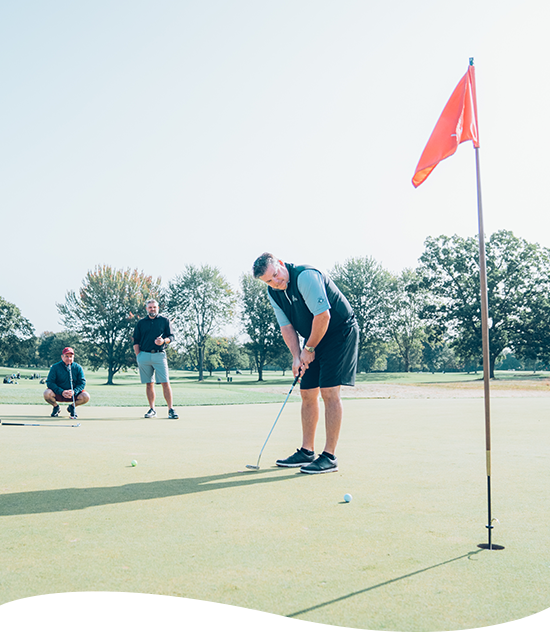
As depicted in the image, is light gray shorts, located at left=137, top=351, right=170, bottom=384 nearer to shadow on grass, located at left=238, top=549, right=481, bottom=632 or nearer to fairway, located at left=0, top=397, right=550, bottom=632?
fairway, located at left=0, top=397, right=550, bottom=632

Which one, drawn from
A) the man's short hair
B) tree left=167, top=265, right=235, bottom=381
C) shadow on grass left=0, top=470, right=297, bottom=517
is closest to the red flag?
the man's short hair

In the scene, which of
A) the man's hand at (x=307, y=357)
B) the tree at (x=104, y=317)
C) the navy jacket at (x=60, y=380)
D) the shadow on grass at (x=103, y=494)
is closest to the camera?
the shadow on grass at (x=103, y=494)

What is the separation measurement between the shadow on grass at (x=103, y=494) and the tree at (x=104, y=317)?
47.2 meters

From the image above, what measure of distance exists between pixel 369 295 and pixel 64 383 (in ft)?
193

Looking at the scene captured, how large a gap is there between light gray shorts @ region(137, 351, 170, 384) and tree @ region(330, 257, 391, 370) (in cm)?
5725

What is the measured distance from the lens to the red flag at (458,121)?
12.0 ft

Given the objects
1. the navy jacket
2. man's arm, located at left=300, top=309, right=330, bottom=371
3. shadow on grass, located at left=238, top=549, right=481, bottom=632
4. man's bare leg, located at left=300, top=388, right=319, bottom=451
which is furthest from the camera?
the navy jacket

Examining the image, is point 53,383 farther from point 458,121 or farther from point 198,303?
point 198,303

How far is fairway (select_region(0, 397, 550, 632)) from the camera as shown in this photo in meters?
1.89

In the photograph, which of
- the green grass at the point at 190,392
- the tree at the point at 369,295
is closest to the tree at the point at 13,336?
the green grass at the point at 190,392

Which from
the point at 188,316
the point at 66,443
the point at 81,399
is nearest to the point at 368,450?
the point at 66,443

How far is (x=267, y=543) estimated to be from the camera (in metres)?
2.65

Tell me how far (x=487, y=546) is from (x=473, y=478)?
180 cm

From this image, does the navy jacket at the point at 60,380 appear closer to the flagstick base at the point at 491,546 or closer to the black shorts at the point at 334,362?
the black shorts at the point at 334,362
